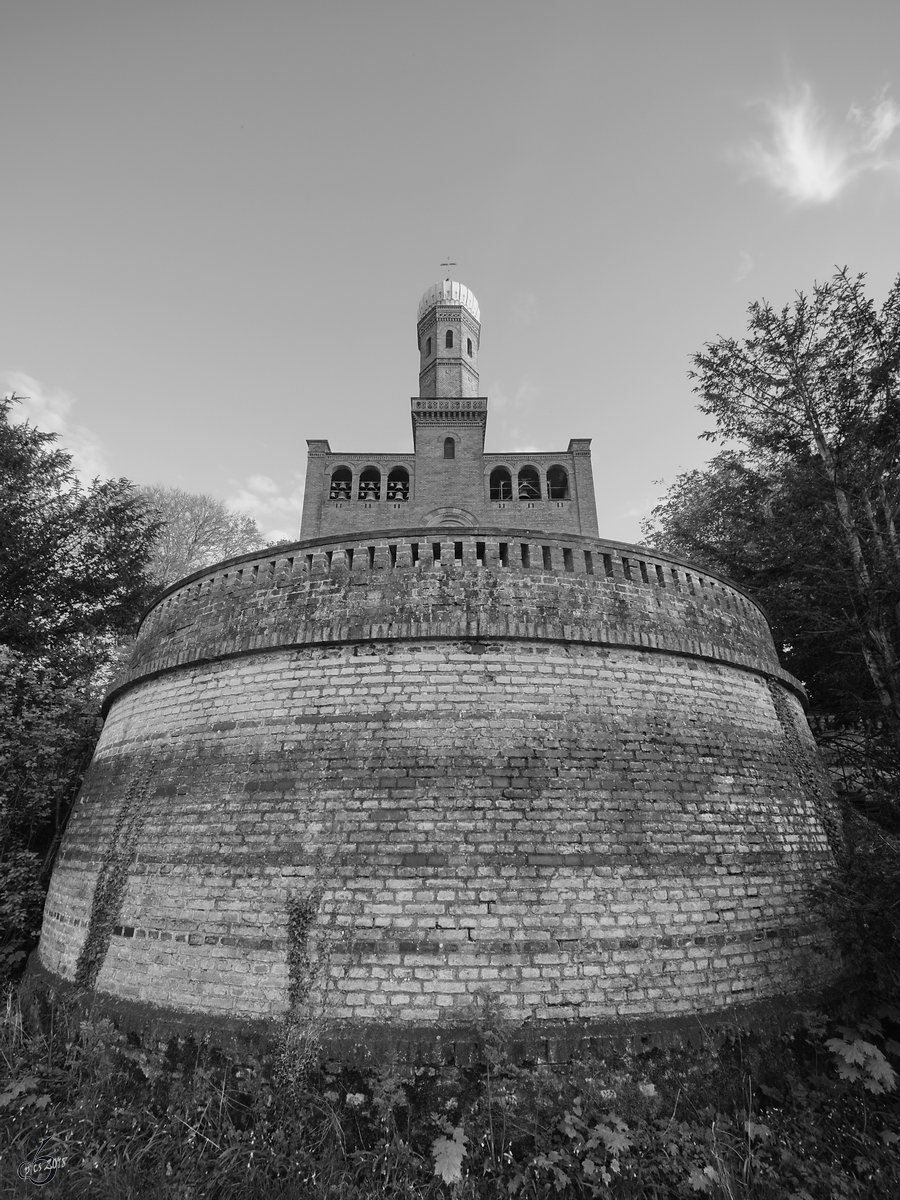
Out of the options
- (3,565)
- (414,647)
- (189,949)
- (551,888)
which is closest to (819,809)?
(551,888)

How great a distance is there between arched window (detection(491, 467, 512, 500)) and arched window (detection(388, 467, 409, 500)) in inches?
152

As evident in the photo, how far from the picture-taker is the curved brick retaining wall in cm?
488

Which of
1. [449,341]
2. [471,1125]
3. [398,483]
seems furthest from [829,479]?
[449,341]

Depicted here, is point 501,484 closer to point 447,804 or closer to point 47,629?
point 47,629

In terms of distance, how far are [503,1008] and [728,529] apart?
13.2 m

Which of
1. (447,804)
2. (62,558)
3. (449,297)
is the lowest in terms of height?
(447,804)

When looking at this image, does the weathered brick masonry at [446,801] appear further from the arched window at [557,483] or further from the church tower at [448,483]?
the arched window at [557,483]

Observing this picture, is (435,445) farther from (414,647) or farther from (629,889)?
(629,889)

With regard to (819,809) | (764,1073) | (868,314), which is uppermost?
(868,314)

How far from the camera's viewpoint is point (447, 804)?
527 cm

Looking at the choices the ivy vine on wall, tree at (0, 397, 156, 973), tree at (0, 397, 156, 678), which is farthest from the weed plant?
tree at (0, 397, 156, 678)

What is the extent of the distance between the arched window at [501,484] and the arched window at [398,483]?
3868mm

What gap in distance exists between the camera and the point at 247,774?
18.9 ft

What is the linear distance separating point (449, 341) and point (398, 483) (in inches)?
338
